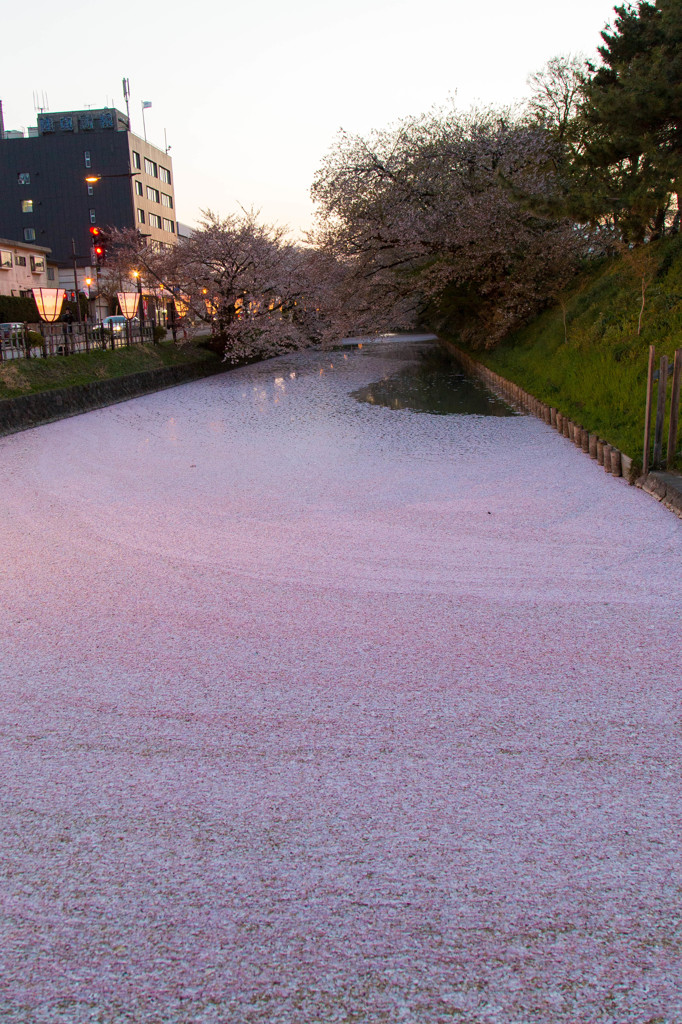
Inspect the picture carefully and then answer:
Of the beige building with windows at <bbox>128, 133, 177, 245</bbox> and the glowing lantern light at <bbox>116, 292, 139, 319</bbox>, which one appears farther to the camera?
the beige building with windows at <bbox>128, 133, 177, 245</bbox>

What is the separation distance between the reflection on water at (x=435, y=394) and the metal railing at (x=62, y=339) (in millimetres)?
7346

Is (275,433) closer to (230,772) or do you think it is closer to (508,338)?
(230,772)

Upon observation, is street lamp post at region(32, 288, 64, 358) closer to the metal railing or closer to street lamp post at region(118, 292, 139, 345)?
the metal railing

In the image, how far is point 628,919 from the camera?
7.72 ft

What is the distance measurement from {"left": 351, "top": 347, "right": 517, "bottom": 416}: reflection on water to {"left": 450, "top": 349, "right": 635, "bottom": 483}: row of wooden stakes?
30 centimetres

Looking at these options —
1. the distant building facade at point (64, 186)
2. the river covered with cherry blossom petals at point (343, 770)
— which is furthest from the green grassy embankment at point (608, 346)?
the distant building facade at point (64, 186)

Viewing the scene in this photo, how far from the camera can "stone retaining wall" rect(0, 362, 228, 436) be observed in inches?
550

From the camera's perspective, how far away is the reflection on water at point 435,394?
1520 centimetres

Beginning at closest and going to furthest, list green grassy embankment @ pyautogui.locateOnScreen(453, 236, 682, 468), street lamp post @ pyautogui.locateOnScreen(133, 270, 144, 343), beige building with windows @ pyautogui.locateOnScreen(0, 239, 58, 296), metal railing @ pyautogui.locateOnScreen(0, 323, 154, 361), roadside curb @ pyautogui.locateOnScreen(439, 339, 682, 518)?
roadside curb @ pyautogui.locateOnScreen(439, 339, 682, 518) → green grassy embankment @ pyautogui.locateOnScreen(453, 236, 682, 468) → metal railing @ pyautogui.locateOnScreen(0, 323, 154, 361) → street lamp post @ pyautogui.locateOnScreen(133, 270, 144, 343) → beige building with windows @ pyautogui.locateOnScreen(0, 239, 58, 296)

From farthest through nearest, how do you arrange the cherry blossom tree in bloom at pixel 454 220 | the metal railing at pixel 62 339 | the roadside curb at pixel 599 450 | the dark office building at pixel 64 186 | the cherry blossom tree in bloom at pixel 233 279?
the dark office building at pixel 64 186, the cherry blossom tree in bloom at pixel 233 279, the cherry blossom tree in bloom at pixel 454 220, the metal railing at pixel 62 339, the roadside curb at pixel 599 450

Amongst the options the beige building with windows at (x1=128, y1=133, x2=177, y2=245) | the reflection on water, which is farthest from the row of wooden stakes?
the beige building with windows at (x1=128, y1=133, x2=177, y2=245)

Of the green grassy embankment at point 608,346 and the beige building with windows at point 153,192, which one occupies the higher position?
the beige building with windows at point 153,192

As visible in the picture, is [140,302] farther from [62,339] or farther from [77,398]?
[77,398]

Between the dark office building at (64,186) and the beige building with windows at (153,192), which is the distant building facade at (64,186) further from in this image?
the beige building with windows at (153,192)
